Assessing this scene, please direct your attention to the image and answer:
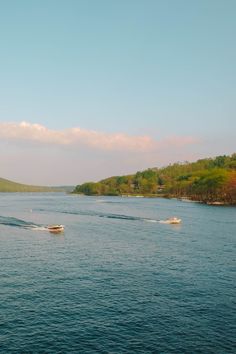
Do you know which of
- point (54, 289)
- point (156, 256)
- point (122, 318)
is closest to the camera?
point (122, 318)

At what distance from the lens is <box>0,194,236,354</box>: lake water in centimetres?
4531

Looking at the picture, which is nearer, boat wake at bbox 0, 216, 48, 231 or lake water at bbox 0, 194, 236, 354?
lake water at bbox 0, 194, 236, 354

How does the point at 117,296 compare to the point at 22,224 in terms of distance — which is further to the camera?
the point at 22,224

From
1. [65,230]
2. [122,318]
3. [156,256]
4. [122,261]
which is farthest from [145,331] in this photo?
[65,230]

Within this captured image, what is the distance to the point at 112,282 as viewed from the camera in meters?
68.5

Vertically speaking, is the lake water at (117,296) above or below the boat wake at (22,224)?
below

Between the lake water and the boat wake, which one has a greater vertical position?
the boat wake

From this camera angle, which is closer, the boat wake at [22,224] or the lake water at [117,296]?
the lake water at [117,296]

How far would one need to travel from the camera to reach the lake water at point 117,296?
45312mm

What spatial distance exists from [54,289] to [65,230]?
7349cm

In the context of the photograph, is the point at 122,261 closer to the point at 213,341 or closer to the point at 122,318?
the point at 122,318

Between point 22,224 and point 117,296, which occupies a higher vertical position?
point 22,224

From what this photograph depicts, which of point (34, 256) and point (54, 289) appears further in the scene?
point (34, 256)

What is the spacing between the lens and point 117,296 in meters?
60.8
